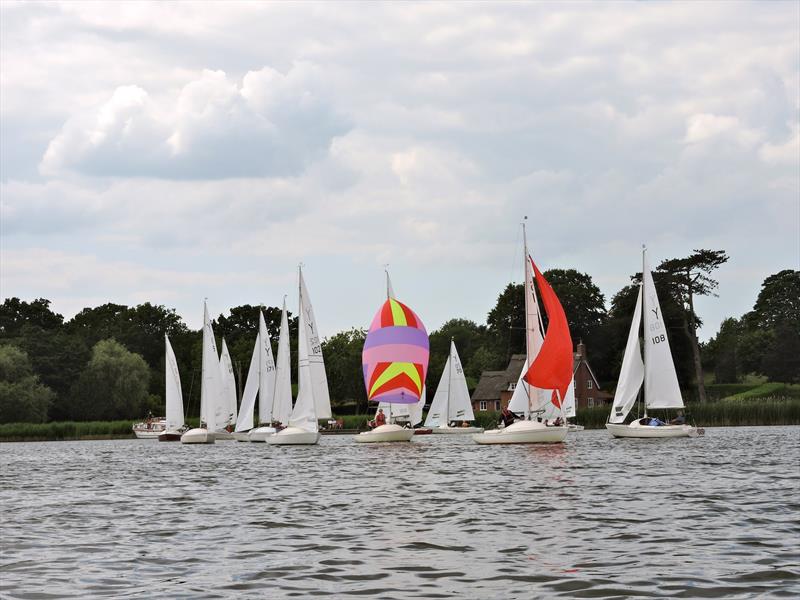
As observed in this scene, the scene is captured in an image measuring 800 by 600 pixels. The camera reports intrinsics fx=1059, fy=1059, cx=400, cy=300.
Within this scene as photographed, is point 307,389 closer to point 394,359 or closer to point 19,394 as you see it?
point 394,359

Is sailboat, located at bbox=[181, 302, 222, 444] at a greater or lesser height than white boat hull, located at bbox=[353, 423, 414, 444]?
greater

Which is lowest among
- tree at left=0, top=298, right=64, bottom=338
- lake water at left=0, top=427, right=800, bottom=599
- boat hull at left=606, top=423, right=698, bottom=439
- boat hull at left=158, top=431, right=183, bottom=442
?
lake water at left=0, top=427, right=800, bottom=599

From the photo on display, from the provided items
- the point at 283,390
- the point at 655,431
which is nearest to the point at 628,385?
the point at 655,431

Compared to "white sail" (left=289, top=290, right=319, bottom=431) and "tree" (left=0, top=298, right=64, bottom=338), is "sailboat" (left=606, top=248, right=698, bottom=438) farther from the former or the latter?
"tree" (left=0, top=298, right=64, bottom=338)

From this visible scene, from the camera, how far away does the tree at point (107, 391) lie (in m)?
102

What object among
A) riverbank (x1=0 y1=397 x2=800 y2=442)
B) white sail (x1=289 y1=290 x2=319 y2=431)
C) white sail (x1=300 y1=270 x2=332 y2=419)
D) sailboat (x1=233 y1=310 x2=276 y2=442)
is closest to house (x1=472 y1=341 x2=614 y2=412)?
riverbank (x1=0 y1=397 x2=800 y2=442)

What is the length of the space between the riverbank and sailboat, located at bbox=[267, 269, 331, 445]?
25248mm

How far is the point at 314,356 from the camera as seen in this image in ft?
202

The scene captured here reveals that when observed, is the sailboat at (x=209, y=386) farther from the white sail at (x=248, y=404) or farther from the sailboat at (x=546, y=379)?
the sailboat at (x=546, y=379)

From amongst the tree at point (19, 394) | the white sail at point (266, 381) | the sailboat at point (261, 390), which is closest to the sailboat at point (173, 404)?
the sailboat at point (261, 390)

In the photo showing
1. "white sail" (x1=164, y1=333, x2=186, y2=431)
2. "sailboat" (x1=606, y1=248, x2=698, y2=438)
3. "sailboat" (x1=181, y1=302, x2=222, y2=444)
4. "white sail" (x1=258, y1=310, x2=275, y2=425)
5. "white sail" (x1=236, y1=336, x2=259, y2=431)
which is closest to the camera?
"sailboat" (x1=606, y1=248, x2=698, y2=438)

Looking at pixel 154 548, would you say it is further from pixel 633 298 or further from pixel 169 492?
pixel 633 298

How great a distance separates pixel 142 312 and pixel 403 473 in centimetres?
12642

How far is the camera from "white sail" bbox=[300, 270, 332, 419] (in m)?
61.0
